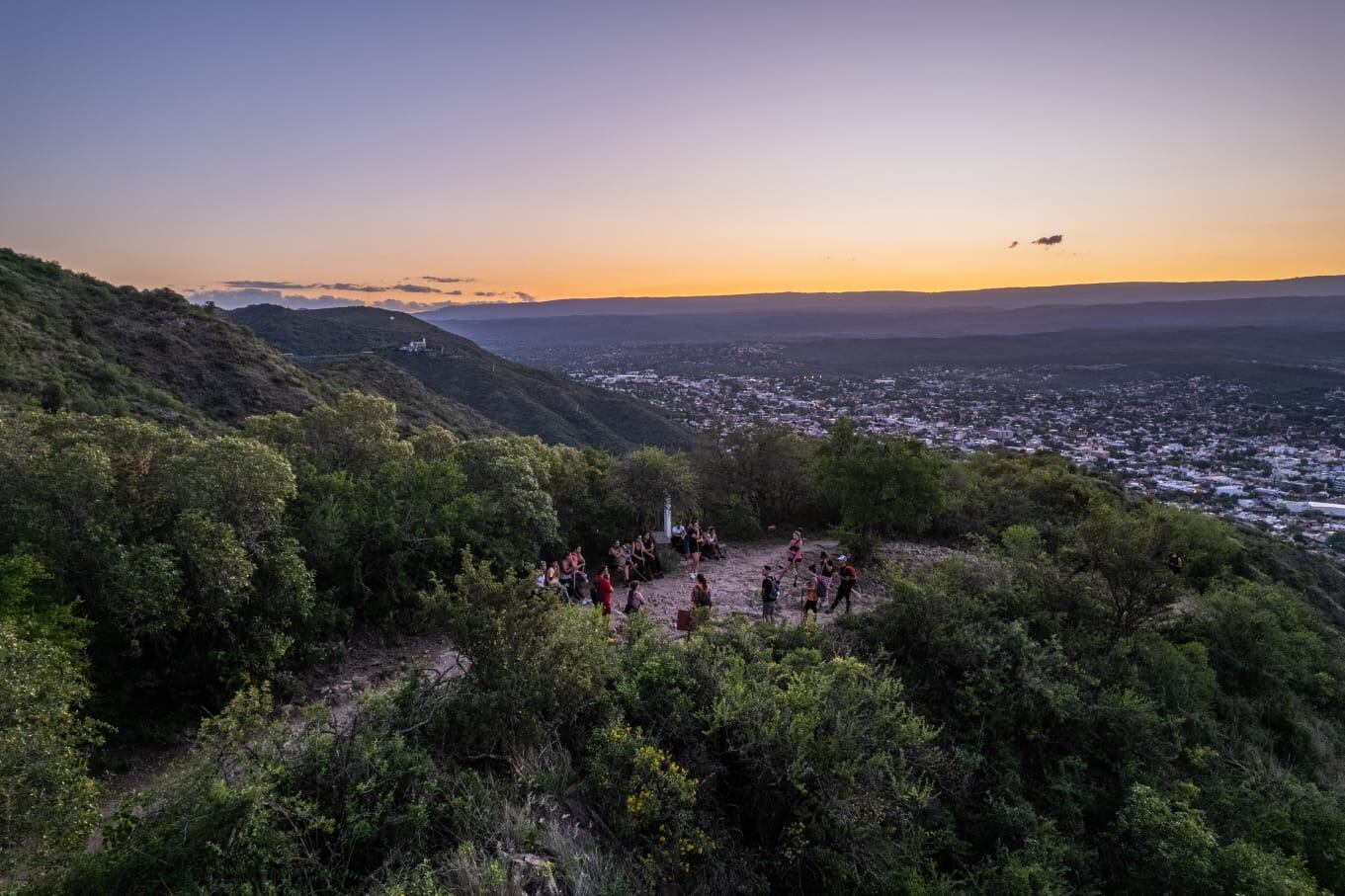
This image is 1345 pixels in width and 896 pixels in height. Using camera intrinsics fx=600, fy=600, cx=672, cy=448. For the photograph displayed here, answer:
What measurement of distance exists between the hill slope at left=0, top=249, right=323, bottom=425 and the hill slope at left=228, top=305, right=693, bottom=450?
40.4 ft

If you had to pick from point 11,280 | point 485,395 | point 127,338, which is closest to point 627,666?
point 127,338

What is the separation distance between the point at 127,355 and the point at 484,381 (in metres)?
30.9

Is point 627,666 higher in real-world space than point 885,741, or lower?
higher

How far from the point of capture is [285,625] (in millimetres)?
8938

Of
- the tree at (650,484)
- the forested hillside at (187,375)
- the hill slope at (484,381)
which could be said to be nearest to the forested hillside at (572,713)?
the tree at (650,484)

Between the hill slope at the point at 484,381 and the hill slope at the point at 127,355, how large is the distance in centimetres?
1230

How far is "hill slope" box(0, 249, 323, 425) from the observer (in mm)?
21766

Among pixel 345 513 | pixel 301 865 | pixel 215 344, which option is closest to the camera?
pixel 301 865

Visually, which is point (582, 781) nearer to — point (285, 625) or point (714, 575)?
point (285, 625)


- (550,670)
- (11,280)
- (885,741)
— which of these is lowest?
(885,741)

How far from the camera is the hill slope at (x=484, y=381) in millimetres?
50062

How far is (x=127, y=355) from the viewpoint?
28.1 meters

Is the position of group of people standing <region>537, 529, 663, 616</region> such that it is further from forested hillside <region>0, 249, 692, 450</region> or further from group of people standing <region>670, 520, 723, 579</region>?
forested hillside <region>0, 249, 692, 450</region>

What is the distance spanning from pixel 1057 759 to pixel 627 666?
6595mm
